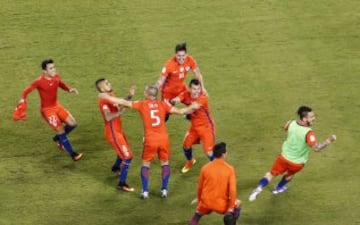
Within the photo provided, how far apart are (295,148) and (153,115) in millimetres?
2498

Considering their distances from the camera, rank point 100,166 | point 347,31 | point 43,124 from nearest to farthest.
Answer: point 100,166 → point 43,124 → point 347,31

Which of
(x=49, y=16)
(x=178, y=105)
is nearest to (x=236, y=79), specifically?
(x=178, y=105)

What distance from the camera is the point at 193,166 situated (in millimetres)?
13977

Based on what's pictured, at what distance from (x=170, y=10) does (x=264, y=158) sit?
666 cm

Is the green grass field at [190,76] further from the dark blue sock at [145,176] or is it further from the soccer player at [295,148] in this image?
the soccer player at [295,148]

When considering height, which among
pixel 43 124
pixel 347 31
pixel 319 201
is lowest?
pixel 319 201

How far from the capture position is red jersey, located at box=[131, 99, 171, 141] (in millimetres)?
12488

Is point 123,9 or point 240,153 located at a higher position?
point 123,9

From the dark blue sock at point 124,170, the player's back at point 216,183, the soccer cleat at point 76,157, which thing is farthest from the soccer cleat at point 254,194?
the soccer cleat at point 76,157

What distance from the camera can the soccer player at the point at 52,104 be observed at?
13696 mm

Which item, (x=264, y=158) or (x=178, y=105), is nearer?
(x=264, y=158)

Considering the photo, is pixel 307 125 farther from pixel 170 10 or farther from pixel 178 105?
pixel 170 10

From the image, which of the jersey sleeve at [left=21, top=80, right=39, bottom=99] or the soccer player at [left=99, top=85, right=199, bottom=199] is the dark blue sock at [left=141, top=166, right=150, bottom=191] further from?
the jersey sleeve at [left=21, top=80, right=39, bottom=99]

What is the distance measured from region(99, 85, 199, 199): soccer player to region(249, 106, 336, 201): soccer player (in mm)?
1696
